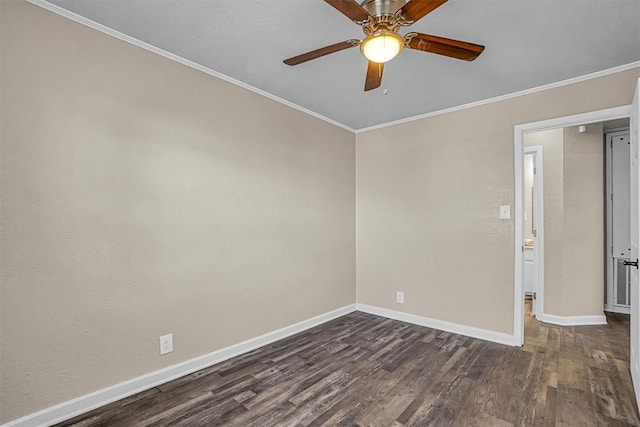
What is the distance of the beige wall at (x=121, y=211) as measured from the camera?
177 centimetres

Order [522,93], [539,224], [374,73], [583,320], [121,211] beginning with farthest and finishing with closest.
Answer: [539,224] < [583,320] < [522,93] < [121,211] < [374,73]

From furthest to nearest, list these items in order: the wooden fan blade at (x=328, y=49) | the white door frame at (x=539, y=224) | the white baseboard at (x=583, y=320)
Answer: the white door frame at (x=539, y=224) → the white baseboard at (x=583, y=320) → the wooden fan blade at (x=328, y=49)

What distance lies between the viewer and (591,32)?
205cm

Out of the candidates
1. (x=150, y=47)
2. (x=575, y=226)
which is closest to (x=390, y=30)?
(x=150, y=47)

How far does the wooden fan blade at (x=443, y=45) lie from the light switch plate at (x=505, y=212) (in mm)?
1841

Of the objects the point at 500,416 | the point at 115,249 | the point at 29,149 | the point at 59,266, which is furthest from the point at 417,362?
the point at 29,149

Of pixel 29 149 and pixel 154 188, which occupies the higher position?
pixel 29 149

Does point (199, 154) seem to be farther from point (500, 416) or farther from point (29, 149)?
point (500, 416)

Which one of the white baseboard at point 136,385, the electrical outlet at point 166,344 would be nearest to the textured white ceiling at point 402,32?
the electrical outlet at point 166,344

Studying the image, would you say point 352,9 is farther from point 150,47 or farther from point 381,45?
point 150,47

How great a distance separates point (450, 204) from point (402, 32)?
2.01 metres

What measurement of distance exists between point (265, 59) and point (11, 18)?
1492mm

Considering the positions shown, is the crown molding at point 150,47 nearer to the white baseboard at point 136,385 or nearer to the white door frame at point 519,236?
the white door frame at point 519,236

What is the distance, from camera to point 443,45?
1689mm
